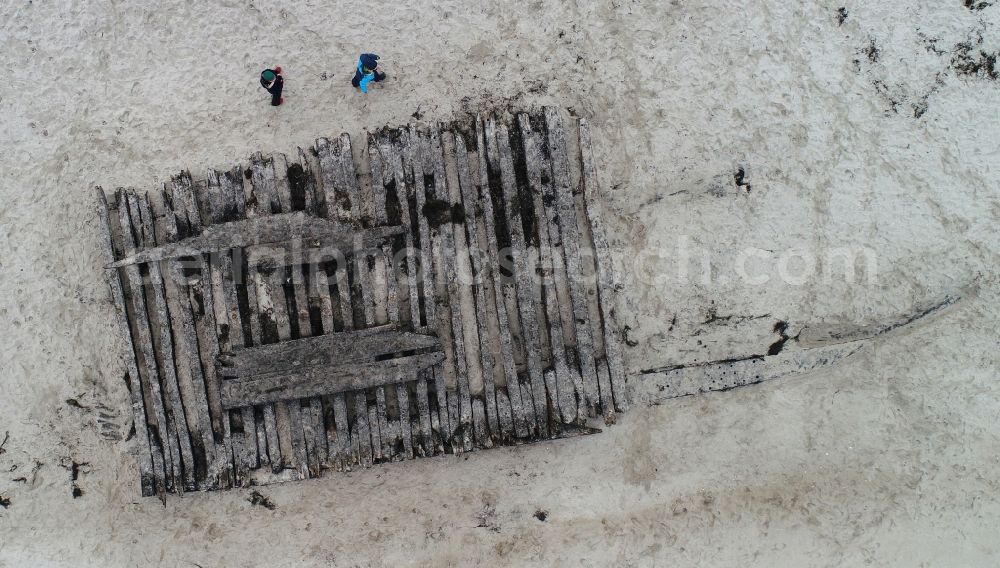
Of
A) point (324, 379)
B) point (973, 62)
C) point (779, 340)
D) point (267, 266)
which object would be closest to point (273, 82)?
point (267, 266)

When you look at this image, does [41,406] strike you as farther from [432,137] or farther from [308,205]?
[432,137]

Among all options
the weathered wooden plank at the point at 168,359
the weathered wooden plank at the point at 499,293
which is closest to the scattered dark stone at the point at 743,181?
the weathered wooden plank at the point at 499,293

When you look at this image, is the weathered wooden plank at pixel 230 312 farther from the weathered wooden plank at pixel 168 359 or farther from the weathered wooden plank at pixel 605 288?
the weathered wooden plank at pixel 605 288

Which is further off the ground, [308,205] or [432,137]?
[432,137]

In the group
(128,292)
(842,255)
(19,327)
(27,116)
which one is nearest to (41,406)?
(19,327)

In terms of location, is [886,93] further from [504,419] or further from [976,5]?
[504,419]

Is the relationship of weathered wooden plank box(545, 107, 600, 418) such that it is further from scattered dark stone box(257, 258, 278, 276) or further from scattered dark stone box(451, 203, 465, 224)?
scattered dark stone box(257, 258, 278, 276)
